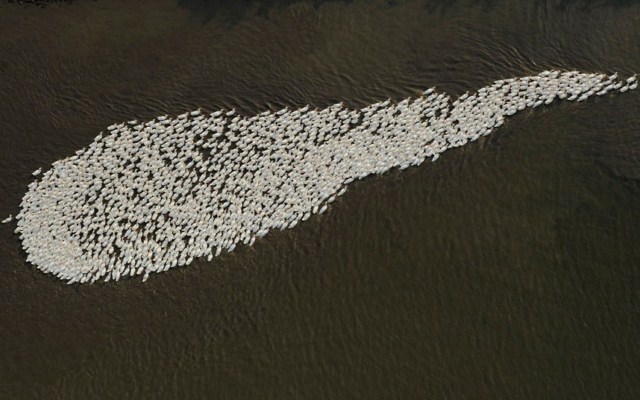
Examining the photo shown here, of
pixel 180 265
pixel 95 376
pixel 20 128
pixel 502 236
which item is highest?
pixel 20 128

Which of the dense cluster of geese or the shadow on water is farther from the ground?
the shadow on water

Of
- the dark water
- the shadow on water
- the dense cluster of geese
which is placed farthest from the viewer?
the shadow on water

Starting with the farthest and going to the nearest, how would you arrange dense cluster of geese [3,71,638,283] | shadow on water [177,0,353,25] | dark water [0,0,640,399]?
1. shadow on water [177,0,353,25]
2. dense cluster of geese [3,71,638,283]
3. dark water [0,0,640,399]

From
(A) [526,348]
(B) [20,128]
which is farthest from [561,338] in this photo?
(B) [20,128]

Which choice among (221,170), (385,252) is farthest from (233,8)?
(385,252)

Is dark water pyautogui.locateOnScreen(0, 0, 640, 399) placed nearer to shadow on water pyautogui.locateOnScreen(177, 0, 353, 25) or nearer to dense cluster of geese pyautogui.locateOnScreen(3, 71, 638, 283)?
dense cluster of geese pyautogui.locateOnScreen(3, 71, 638, 283)

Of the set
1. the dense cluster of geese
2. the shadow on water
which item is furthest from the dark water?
the shadow on water

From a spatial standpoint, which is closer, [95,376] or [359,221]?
[95,376]

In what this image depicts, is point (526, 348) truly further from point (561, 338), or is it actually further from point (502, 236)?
point (502, 236)
